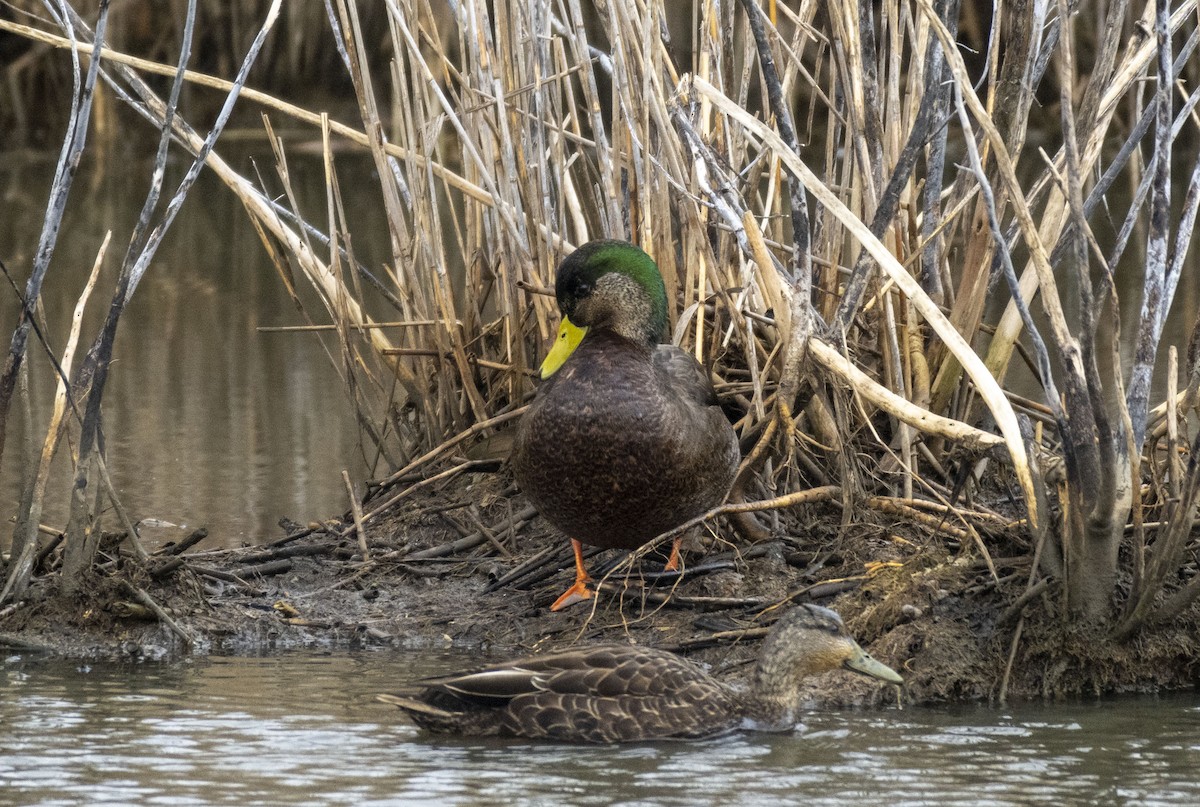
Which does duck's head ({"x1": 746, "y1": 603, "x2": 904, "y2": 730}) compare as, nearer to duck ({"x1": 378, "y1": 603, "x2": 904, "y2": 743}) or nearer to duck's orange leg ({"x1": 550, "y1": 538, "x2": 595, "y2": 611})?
duck ({"x1": 378, "y1": 603, "x2": 904, "y2": 743})

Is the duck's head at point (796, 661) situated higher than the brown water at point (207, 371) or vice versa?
the brown water at point (207, 371)

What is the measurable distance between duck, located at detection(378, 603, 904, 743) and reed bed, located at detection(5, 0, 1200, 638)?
0.62m

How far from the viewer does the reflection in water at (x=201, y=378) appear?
6594 millimetres

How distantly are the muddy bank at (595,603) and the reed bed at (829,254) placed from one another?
0.12 metres

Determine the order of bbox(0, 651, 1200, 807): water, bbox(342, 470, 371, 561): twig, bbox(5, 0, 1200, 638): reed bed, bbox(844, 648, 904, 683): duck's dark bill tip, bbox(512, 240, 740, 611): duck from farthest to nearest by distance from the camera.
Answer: bbox(342, 470, 371, 561): twig → bbox(512, 240, 740, 611): duck → bbox(5, 0, 1200, 638): reed bed → bbox(844, 648, 904, 683): duck's dark bill tip → bbox(0, 651, 1200, 807): water

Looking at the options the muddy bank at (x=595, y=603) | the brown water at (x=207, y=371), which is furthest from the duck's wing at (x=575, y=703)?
the brown water at (x=207, y=371)

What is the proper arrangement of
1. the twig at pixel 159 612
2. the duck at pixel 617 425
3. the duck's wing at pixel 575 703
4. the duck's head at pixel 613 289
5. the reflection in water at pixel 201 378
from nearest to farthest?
the duck's wing at pixel 575 703
the duck at pixel 617 425
the twig at pixel 159 612
the duck's head at pixel 613 289
the reflection in water at pixel 201 378

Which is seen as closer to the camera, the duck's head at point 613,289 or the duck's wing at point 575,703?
the duck's wing at point 575,703

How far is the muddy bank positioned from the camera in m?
4.45

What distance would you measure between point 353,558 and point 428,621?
0.52 metres

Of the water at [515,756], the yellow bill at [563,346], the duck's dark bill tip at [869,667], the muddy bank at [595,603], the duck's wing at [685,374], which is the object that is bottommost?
the water at [515,756]

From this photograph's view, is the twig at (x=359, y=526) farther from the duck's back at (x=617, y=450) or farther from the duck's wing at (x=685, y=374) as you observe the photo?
the duck's wing at (x=685, y=374)

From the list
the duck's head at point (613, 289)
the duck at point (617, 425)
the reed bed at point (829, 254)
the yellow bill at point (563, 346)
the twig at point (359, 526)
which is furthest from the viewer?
the twig at point (359, 526)

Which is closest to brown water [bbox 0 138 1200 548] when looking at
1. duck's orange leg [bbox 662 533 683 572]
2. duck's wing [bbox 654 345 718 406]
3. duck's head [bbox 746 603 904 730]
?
duck's wing [bbox 654 345 718 406]
